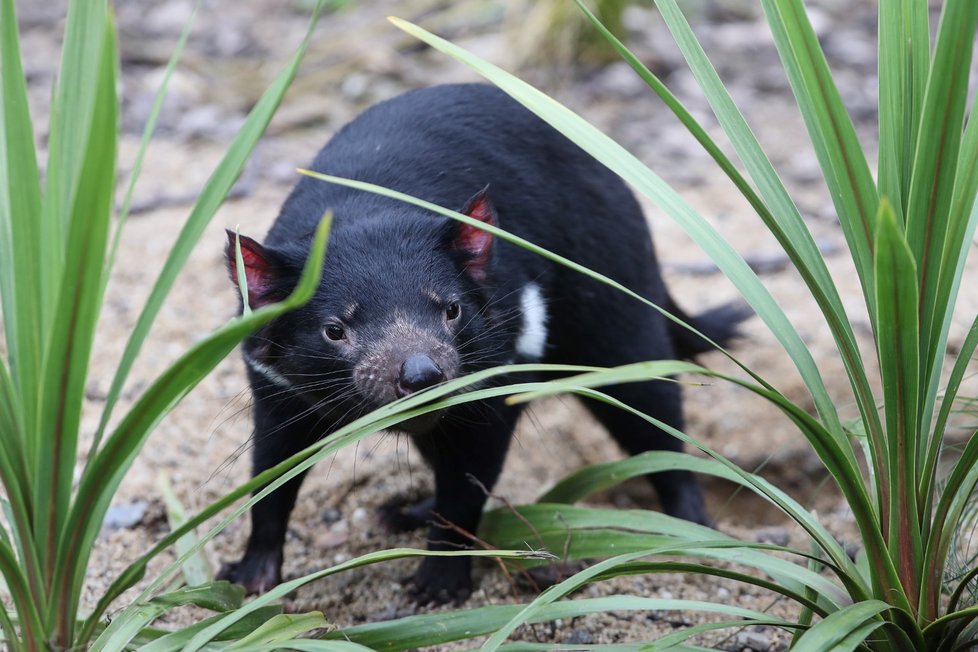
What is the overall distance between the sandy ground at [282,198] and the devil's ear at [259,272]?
49 centimetres

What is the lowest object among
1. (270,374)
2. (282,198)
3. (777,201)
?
(270,374)

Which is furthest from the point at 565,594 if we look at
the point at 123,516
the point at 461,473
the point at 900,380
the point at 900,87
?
the point at 123,516

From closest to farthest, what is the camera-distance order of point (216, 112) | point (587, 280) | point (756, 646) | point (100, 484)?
1. point (100, 484)
2. point (756, 646)
3. point (587, 280)
4. point (216, 112)

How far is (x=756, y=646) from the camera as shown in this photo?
105 inches

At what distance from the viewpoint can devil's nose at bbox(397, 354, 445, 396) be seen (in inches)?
98.4

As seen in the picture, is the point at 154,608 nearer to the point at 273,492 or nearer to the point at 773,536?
the point at 273,492

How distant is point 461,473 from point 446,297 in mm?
664

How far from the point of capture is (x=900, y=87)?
2057mm

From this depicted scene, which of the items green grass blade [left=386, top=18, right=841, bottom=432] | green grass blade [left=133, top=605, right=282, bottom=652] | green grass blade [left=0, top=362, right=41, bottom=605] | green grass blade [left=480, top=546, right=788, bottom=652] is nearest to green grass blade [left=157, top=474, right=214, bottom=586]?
green grass blade [left=133, top=605, right=282, bottom=652]

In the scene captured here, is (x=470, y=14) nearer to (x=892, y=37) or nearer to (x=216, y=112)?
(x=216, y=112)

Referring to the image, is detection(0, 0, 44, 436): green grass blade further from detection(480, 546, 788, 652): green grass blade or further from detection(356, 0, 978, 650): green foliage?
detection(480, 546, 788, 652): green grass blade

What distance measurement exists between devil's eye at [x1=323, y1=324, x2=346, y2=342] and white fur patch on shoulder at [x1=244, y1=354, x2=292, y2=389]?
0.26 meters

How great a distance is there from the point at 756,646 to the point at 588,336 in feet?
4.88

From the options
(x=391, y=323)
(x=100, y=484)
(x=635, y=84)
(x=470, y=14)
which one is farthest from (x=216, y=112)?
(x=100, y=484)
